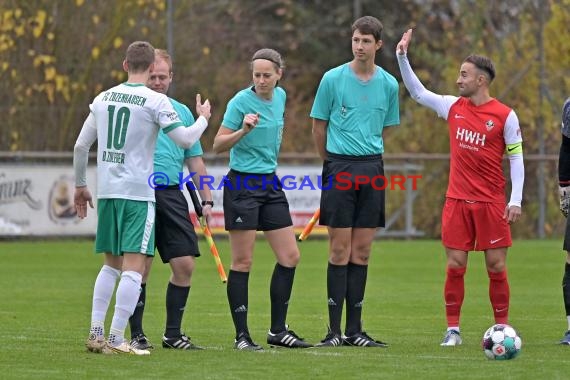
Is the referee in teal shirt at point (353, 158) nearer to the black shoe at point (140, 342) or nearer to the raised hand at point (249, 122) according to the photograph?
the raised hand at point (249, 122)

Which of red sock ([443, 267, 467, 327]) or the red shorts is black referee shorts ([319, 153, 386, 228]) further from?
red sock ([443, 267, 467, 327])

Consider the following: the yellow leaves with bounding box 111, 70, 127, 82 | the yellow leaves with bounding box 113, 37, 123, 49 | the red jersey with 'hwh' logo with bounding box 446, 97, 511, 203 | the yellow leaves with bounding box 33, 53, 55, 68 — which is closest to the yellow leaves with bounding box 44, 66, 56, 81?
the yellow leaves with bounding box 33, 53, 55, 68

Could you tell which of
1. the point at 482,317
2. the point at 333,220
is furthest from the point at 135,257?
the point at 482,317

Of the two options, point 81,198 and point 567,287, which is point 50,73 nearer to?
point 81,198

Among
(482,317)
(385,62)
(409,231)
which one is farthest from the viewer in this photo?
(385,62)

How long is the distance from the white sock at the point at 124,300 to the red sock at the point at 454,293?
2300mm

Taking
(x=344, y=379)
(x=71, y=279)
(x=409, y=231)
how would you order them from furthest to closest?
1. (x=409, y=231)
2. (x=71, y=279)
3. (x=344, y=379)

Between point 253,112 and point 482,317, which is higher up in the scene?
point 253,112

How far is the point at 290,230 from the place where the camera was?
932 cm

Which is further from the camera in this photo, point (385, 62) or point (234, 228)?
point (385, 62)

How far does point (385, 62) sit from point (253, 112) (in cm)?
2679

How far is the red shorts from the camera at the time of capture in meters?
9.30

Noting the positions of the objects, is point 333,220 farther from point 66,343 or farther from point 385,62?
point 385,62

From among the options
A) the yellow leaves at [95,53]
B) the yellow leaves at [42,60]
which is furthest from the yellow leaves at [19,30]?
the yellow leaves at [95,53]
